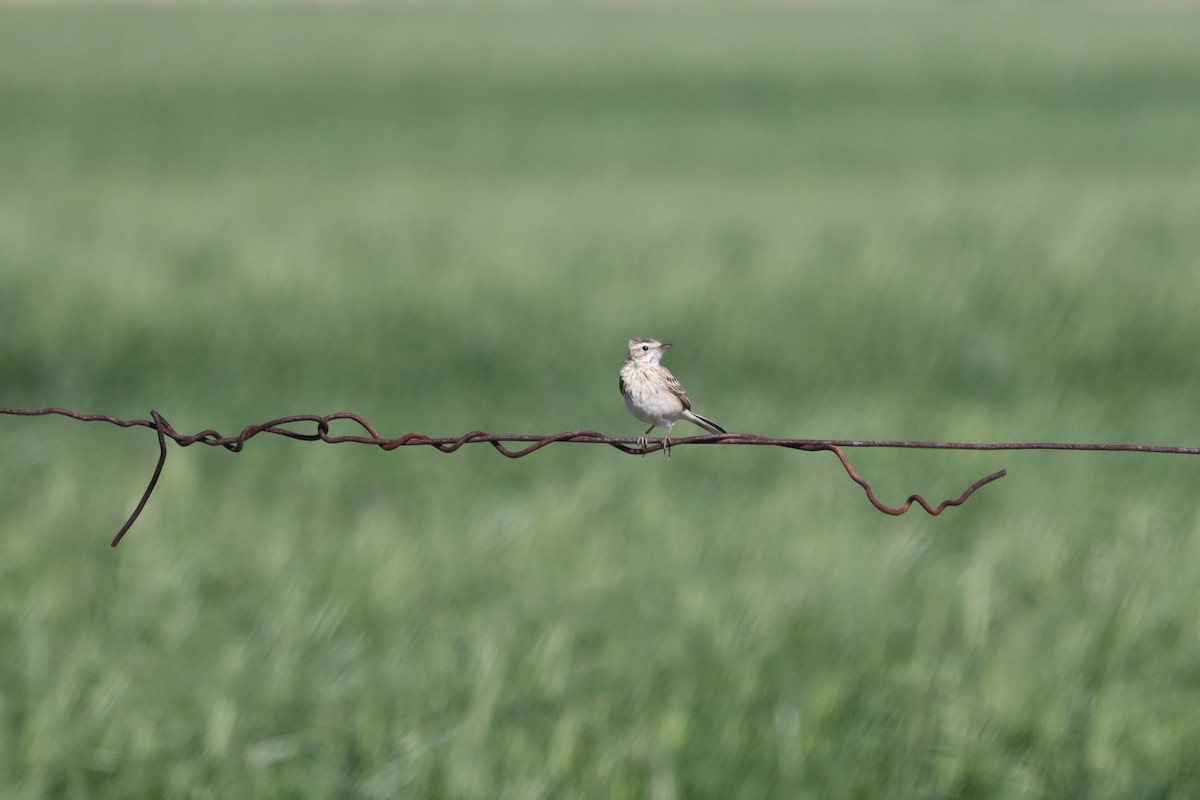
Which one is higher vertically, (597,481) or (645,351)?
(645,351)

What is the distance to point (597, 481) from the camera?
24.2ft

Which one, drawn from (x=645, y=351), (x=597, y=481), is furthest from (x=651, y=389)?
(x=597, y=481)

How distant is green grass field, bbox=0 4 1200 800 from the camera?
174 inches

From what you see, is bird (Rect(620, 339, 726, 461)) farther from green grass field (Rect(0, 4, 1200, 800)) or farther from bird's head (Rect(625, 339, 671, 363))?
Answer: green grass field (Rect(0, 4, 1200, 800))

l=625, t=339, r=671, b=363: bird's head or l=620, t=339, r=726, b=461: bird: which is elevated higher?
l=625, t=339, r=671, b=363: bird's head

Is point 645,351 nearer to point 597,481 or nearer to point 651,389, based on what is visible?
point 651,389

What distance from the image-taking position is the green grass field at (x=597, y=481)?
14.5 ft

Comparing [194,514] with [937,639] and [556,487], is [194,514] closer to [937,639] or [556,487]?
[556,487]

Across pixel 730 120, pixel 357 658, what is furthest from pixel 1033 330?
pixel 730 120

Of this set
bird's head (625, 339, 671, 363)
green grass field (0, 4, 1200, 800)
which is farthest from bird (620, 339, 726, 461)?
green grass field (0, 4, 1200, 800)

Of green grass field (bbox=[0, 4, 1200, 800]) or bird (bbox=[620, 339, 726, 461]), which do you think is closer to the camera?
bird (bbox=[620, 339, 726, 461])

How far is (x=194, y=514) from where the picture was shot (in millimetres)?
6633

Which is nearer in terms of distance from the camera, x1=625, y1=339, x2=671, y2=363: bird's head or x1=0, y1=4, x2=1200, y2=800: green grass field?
x1=625, y1=339, x2=671, y2=363: bird's head

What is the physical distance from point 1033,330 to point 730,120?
18114 mm
